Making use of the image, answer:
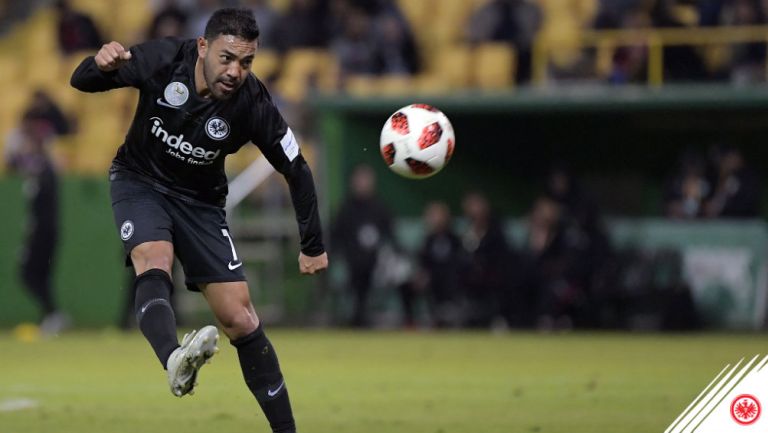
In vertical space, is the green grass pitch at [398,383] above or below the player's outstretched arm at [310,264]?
below

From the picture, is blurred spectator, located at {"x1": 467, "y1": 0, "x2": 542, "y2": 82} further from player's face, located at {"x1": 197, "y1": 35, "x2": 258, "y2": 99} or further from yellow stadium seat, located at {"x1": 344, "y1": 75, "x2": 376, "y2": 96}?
player's face, located at {"x1": 197, "y1": 35, "x2": 258, "y2": 99}

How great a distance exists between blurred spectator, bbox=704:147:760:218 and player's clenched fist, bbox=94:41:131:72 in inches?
446

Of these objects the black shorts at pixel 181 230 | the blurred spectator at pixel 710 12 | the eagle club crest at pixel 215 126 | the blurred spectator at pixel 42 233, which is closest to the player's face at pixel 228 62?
the eagle club crest at pixel 215 126

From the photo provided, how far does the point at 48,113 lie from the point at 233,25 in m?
14.5

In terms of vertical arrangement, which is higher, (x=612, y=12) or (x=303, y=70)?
(x=612, y=12)

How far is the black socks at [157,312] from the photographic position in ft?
21.3

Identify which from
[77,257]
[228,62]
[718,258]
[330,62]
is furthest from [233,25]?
[330,62]

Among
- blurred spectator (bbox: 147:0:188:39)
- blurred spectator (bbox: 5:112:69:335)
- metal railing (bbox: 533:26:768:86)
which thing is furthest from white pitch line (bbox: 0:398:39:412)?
blurred spectator (bbox: 147:0:188:39)

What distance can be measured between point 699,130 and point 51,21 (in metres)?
11.2

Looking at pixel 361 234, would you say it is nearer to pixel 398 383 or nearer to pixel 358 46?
pixel 358 46

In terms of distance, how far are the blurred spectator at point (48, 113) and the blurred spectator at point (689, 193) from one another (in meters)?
8.61

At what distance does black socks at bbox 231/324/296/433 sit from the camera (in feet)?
23.2

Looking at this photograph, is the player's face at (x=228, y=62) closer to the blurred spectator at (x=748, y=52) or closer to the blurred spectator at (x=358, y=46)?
the blurred spectator at (x=748, y=52)

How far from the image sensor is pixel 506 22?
19750 mm
